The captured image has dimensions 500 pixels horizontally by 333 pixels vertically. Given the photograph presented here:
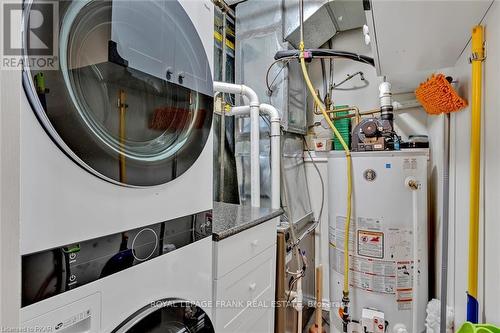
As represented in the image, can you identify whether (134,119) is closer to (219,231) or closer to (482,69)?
(219,231)

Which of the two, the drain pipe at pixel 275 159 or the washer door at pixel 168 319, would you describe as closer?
the washer door at pixel 168 319

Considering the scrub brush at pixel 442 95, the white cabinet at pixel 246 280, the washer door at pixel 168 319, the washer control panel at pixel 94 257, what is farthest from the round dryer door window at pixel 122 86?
the scrub brush at pixel 442 95

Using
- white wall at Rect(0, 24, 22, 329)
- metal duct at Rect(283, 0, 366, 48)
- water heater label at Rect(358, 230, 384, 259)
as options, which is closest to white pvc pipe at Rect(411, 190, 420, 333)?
water heater label at Rect(358, 230, 384, 259)

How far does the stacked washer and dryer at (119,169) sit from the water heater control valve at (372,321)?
42.6 inches

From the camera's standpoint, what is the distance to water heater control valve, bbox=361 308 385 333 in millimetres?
1466

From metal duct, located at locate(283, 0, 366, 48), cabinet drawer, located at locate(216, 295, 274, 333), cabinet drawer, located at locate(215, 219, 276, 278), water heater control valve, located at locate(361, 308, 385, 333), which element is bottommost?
water heater control valve, located at locate(361, 308, 385, 333)

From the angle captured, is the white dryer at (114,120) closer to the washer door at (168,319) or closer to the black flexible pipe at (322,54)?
the washer door at (168,319)

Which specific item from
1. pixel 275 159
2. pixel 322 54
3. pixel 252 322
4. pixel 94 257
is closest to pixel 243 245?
pixel 252 322

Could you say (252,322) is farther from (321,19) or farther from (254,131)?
(321,19)

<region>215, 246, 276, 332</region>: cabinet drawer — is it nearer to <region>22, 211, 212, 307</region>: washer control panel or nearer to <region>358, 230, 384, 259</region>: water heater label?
<region>22, 211, 212, 307</region>: washer control panel

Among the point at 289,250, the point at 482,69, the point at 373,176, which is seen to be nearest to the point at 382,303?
the point at 289,250

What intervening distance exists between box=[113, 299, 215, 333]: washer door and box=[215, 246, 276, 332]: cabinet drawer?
11cm

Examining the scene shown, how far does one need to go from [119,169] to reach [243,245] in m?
0.66

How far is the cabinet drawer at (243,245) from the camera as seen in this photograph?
96 centimetres
